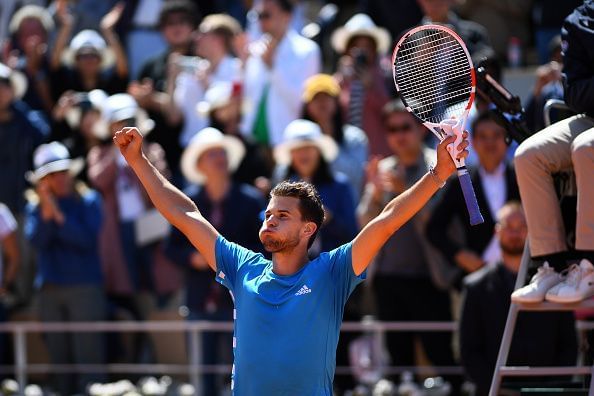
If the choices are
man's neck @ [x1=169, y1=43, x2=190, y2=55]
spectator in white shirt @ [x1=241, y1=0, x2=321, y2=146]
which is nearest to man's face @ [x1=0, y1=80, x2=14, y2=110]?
man's neck @ [x1=169, y1=43, x2=190, y2=55]

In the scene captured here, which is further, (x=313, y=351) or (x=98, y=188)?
(x=98, y=188)

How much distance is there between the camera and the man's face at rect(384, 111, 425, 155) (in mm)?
10734

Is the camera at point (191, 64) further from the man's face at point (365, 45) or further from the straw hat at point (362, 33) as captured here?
the man's face at point (365, 45)

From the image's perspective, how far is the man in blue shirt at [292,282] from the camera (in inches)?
250

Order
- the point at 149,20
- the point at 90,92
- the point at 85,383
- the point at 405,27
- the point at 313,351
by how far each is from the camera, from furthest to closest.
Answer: the point at 149,20
the point at 90,92
the point at 405,27
the point at 85,383
the point at 313,351

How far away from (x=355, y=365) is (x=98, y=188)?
286 centimetres

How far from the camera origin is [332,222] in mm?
10711

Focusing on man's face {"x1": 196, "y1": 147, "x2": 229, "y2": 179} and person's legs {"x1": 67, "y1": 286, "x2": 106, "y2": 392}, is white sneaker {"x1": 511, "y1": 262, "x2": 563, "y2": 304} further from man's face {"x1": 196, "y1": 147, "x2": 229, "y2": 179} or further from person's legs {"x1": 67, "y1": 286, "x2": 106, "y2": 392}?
person's legs {"x1": 67, "y1": 286, "x2": 106, "y2": 392}

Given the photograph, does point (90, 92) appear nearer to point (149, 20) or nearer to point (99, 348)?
point (149, 20)

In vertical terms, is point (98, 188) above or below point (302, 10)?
below

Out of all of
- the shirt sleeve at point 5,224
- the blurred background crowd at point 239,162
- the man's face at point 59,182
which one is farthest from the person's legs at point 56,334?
the man's face at point 59,182

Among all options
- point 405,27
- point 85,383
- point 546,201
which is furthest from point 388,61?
point 546,201

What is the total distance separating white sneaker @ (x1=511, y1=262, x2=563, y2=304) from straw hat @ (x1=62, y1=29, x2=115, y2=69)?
25.2ft

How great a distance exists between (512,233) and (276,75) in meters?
3.84
